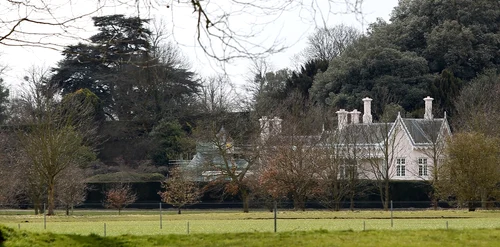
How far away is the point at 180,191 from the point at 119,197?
3.82 m

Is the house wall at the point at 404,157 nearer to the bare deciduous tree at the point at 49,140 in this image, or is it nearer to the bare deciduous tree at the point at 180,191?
the bare deciduous tree at the point at 180,191

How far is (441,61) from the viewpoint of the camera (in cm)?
7144

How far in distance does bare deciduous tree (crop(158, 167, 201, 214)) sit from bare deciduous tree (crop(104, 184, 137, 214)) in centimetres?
256

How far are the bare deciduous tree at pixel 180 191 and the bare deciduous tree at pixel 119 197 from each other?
2561 millimetres

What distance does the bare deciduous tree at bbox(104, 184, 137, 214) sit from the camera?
53.3 m

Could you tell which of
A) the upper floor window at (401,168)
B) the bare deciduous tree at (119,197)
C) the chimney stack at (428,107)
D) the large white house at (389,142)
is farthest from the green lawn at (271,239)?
the chimney stack at (428,107)

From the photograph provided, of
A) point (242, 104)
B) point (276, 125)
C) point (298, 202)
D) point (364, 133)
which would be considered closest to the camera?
point (298, 202)

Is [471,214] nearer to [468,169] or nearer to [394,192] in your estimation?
[468,169]

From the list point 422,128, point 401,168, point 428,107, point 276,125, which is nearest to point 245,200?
point 276,125

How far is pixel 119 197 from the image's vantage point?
53250mm

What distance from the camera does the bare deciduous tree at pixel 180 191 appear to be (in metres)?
52.6

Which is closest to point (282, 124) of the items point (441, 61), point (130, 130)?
point (130, 130)

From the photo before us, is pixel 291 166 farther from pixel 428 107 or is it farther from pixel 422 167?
pixel 428 107

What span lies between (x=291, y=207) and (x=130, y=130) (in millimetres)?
19041
